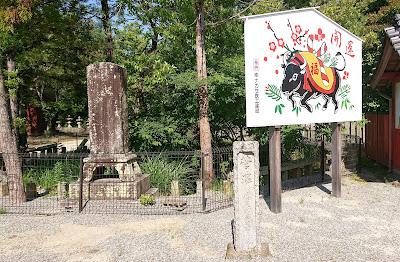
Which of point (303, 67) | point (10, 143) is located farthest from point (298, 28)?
point (10, 143)

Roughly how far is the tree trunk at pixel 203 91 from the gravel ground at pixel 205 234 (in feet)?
7.63

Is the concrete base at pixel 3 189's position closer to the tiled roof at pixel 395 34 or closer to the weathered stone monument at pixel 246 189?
the weathered stone monument at pixel 246 189

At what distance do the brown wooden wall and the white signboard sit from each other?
4.43m

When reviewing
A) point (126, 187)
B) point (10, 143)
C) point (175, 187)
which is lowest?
point (175, 187)

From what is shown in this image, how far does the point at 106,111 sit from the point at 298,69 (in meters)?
5.05

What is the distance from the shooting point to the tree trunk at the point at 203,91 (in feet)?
31.2

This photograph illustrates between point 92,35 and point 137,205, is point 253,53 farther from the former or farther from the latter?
point 92,35

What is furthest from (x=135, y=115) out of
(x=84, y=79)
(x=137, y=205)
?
(x=137, y=205)

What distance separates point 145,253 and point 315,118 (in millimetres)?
4994

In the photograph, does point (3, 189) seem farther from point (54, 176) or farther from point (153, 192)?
point (153, 192)

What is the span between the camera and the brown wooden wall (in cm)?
1172

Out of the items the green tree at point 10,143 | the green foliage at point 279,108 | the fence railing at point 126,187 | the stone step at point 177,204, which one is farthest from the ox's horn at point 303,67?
the green tree at point 10,143

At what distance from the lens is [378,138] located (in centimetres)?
1243

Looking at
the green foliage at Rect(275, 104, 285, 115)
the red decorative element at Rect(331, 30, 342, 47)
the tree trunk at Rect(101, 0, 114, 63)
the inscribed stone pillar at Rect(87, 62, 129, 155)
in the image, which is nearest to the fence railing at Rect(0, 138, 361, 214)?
the inscribed stone pillar at Rect(87, 62, 129, 155)
